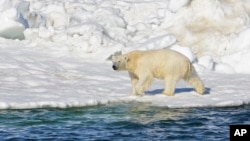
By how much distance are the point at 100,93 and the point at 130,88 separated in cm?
117

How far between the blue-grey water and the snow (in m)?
0.70

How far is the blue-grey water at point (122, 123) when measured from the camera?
35.6 feet

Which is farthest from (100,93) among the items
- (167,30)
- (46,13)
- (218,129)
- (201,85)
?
(46,13)

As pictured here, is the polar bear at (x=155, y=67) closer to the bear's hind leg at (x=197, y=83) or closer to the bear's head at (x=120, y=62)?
the bear's head at (x=120, y=62)

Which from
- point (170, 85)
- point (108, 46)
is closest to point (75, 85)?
point (170, 85)

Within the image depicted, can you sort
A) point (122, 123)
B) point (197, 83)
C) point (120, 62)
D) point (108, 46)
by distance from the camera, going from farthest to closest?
point (108, 46), point (197, 83), point (120, 62), point (122, 123)

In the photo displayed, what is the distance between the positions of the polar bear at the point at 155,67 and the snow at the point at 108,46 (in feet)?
1.07

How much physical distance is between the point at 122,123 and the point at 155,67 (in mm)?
3421

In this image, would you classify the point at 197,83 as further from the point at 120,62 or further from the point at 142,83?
the point at 120,62

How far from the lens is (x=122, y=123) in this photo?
12.0 m

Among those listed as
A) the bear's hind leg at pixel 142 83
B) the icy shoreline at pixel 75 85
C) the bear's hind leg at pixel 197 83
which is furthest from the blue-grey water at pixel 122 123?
the bear's hind leg at pixel 197 83

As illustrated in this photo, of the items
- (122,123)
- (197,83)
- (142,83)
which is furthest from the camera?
(197,83)

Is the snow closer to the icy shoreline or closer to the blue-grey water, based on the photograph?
the icy shoreline

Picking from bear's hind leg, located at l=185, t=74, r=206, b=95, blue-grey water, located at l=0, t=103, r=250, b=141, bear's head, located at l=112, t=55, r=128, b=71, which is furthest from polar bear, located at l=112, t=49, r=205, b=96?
blue-grey water, located at l=0, t=103, r=250, b=141
